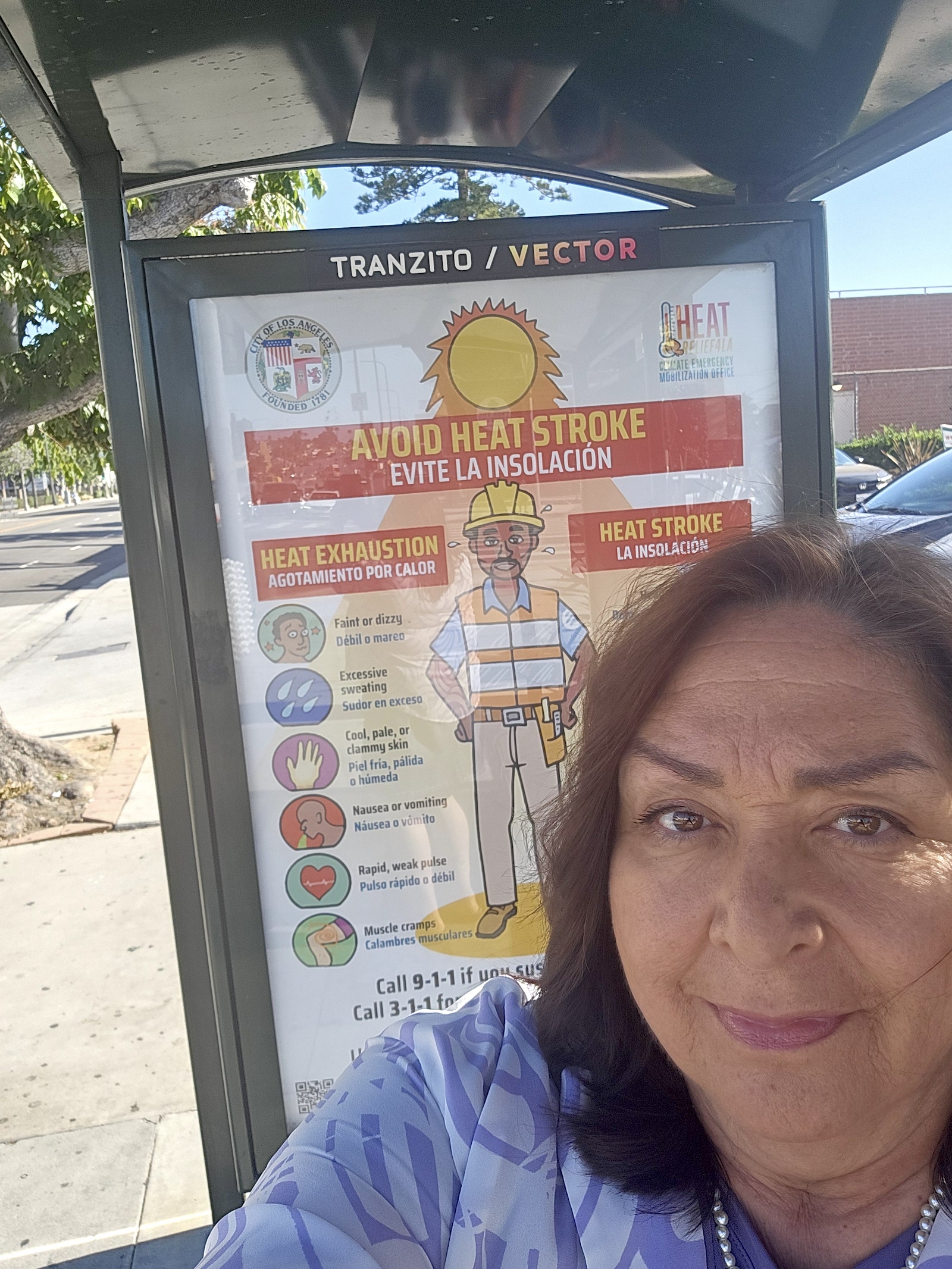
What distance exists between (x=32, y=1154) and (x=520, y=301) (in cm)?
301

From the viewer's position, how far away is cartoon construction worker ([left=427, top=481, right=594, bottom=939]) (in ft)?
7.07

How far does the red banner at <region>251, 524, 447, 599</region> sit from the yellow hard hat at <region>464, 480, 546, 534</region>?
0.32 feet

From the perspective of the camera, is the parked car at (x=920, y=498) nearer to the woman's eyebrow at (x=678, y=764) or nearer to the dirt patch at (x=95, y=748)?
the dirt patch at (x=95, y=748)

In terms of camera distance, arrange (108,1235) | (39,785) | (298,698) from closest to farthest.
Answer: (298,698)
(108,1235)
(39,785)

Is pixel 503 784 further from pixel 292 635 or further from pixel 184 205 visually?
pixel 184 205

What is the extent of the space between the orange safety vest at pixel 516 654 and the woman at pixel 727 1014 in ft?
2.49

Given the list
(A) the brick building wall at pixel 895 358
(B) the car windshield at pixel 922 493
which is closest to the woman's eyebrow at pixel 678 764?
(B) the car windshield at pixel 922 493

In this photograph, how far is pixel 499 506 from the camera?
2139 millimetres

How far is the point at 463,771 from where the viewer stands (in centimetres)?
220

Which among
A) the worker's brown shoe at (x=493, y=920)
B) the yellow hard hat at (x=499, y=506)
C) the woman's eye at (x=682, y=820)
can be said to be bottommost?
the worker's brown shoe at (x=493, y=920)

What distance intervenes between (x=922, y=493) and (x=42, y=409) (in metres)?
6.04

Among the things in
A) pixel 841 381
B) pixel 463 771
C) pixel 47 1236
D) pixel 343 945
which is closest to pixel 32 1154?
pixel 47 1236

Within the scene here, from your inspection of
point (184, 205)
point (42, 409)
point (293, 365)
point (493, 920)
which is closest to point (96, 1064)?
point (493, 920)

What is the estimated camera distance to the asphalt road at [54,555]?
72.5ft
